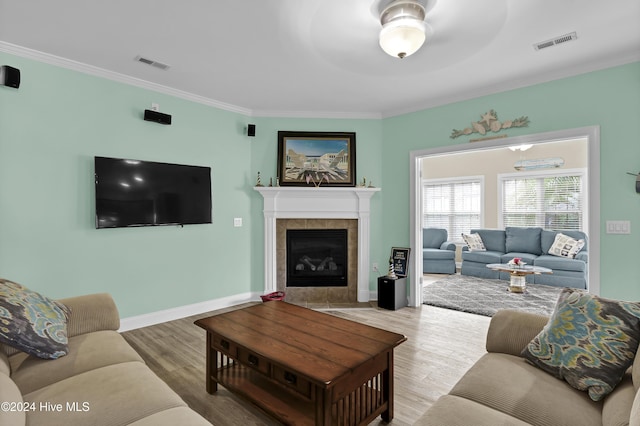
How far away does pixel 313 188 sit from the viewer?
4500 mm

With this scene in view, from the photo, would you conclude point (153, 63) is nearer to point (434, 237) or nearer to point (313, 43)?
point (313, 43)

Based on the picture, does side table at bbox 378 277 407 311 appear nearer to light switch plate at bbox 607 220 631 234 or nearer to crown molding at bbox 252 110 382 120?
light switch plate at bbox 607 220 631 234

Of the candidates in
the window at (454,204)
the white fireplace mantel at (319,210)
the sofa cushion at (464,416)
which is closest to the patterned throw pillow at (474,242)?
the window at (454,204)

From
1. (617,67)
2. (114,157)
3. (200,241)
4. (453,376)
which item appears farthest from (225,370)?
(617,67)

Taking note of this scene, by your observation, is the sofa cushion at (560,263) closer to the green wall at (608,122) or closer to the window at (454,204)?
the window at (454,204)

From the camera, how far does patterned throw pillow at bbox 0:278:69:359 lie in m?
1.57

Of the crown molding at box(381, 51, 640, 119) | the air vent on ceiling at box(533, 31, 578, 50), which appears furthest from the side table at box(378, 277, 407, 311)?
the air vent on ceiling at box(533, 31, 578, 50)

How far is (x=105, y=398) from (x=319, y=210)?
11.3 feet

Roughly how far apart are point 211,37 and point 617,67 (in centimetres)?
365

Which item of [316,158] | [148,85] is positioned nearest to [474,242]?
[316,158]

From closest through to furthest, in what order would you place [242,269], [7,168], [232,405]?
[232,405] → [7,168] → [242,269]

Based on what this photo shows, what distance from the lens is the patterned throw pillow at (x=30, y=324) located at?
1.57 metres

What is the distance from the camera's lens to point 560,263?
216 inches

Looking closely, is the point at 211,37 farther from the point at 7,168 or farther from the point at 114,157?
the point at 7,168
